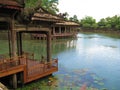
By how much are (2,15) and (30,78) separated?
3822 mm

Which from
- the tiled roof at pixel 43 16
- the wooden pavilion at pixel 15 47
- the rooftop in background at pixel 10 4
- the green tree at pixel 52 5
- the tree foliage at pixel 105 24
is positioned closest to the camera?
the rooftop in background at pixel 10 4

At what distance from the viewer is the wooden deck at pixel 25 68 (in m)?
9.19

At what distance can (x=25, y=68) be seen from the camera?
A: 9.98 m

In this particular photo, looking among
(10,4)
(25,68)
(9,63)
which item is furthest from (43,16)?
(9,63)

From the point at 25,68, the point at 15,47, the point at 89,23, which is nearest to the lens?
the point at 15,47

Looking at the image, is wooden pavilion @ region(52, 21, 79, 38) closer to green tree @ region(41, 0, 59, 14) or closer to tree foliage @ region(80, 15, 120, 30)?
green tree @ region(41, 0, 59, 14)

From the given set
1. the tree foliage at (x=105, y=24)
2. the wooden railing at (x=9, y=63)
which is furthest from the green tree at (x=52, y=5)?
the wooden railing at (x=9, y=63)

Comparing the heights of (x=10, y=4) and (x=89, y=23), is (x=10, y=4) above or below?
below

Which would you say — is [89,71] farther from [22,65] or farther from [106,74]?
[22,65]

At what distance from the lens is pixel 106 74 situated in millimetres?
13820

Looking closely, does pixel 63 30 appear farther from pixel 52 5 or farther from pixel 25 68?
pixel 25 68

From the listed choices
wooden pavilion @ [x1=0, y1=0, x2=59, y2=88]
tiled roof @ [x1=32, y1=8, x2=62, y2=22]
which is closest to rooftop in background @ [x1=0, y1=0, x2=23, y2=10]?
wooden pavilion @ [x1=0, y1=0, x2=59, y2=88]

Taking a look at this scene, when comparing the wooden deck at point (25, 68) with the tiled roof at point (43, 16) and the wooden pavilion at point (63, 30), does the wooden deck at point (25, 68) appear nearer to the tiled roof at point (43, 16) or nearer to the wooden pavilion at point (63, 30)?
the tiled roof at point (43, 16)

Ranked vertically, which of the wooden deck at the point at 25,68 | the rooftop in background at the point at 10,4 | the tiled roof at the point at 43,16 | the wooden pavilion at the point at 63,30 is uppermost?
the rooftop in background at the point at 10,4
